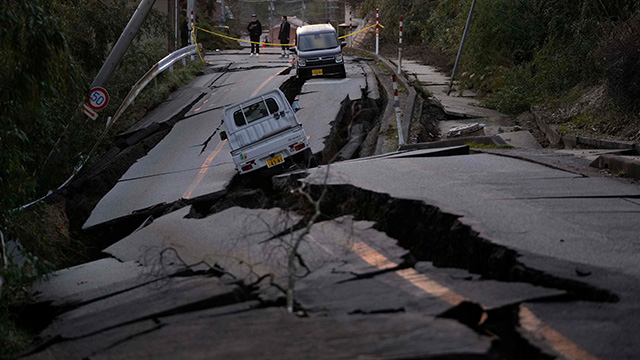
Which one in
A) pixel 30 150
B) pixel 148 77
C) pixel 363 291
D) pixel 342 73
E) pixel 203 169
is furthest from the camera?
pixel 342 73

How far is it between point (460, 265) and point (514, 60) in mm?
16342

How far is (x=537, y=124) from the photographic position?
16094 mm

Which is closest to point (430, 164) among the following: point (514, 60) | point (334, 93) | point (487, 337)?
point (487, 337)

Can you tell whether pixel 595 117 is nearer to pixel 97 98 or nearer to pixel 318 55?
pixel 97 98

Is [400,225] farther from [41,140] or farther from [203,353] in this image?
[41,140]

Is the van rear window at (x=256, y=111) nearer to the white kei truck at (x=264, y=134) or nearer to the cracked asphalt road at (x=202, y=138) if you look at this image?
the white kei truck at (x=264, y=134)

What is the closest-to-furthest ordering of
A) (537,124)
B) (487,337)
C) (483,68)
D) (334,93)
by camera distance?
(487,337), (537,124), (334,93), (483,68)

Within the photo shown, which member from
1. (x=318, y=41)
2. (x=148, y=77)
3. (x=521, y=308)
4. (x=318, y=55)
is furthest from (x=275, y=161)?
(x=318, y=41)

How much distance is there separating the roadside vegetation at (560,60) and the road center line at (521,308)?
8.07 m

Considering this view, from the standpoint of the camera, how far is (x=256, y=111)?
13.3 meters

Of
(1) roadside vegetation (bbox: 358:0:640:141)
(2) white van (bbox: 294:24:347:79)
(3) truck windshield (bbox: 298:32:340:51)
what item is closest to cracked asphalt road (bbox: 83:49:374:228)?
(2) white van (bbox: 294:24:347:79)

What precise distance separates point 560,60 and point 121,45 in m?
11.0

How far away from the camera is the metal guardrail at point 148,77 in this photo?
17.3m

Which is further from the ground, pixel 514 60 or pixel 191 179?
pixel 514 60
